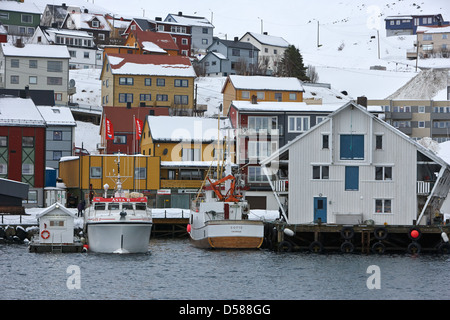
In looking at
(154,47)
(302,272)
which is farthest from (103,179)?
(154,47)

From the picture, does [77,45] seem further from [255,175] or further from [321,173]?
[321,173]

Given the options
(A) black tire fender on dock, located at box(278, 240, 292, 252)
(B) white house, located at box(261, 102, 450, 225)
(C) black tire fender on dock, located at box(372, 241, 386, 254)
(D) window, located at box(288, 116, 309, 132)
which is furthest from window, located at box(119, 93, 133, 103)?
(C) black tire fender on dock, located at box(372, 241, 386, 254)

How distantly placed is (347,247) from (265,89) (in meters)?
55.7

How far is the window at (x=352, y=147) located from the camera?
2457 inches

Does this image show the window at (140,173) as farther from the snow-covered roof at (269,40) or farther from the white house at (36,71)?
the snow-covered roof at (269,40)

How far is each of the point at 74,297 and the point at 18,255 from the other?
651 inches

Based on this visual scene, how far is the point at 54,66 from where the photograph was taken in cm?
12656

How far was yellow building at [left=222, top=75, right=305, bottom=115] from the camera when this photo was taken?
4407 inches

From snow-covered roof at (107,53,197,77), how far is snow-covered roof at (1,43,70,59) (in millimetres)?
7653

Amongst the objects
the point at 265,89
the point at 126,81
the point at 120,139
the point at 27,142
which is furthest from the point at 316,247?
the point at 126,81

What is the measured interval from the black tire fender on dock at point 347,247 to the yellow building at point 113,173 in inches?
1125

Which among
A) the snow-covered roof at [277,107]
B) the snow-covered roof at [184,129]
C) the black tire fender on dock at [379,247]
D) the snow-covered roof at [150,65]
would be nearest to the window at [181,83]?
the snow-covered roof at [150,65]
